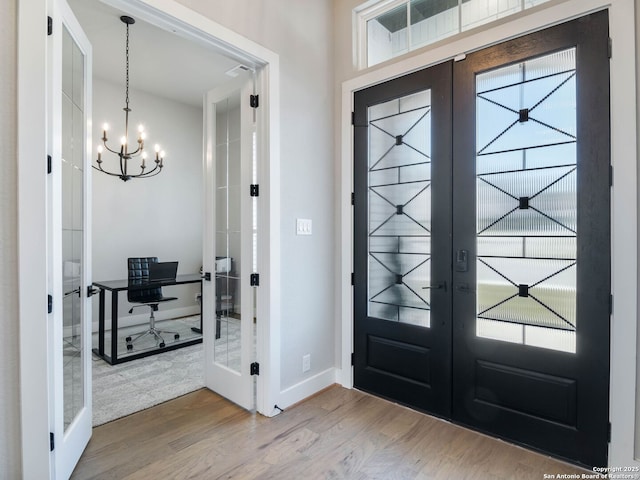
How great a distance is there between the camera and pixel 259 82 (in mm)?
2516

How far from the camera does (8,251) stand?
146 centimetres

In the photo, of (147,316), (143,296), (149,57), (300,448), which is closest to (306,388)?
(300,448)

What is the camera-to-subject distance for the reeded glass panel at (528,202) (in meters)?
1.97

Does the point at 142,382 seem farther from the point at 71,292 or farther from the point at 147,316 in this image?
the point at 147,316

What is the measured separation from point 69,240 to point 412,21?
9.11 feet

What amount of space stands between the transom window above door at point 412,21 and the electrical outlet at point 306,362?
2449 millimetres

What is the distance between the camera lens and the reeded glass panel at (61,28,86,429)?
1.82m

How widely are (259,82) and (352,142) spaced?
877mm

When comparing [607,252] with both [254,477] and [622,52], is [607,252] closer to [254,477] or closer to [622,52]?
[622,52]

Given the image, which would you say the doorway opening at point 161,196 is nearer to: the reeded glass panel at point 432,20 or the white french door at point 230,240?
the white french door at point 230,240

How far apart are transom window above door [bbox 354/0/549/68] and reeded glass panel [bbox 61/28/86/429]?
207 centimetres

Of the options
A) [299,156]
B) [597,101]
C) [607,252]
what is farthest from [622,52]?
[299,156]

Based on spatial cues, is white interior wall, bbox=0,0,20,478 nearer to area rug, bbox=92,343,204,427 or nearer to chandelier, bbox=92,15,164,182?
area rug, bbox=92,343,204,427

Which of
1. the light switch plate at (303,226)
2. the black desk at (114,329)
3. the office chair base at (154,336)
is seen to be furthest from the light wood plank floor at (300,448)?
the office chair base at (154,336)
